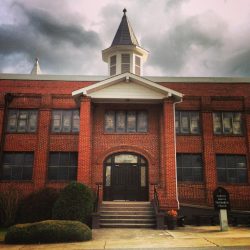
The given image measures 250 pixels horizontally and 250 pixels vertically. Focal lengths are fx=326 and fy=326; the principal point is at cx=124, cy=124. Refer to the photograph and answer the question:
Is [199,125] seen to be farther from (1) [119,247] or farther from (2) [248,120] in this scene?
(1) [119,247]

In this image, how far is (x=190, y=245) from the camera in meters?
10.2

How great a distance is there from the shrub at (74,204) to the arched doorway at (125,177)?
13.8 feet

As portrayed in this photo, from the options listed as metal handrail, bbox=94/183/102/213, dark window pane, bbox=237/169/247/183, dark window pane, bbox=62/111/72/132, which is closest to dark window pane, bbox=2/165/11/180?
dark window pane, bbox=62/111/72/132

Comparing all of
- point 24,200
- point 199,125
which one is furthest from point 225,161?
point 24,200

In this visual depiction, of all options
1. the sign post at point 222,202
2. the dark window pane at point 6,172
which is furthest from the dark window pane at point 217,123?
the dark window pane at point 6,172

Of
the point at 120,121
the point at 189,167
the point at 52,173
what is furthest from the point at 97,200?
the point at 189,167

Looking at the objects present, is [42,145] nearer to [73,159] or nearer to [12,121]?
[73,159]

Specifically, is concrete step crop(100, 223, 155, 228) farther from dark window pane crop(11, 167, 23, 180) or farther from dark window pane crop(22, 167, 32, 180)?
dark window pane crop(11, 167, 23, 180)

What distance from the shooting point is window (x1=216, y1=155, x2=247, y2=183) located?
19.9 m

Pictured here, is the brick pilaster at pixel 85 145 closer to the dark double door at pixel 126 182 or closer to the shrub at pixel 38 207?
the dark double door at pixel 126 182

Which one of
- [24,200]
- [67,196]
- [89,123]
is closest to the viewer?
[67,196]

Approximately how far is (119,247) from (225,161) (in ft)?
39.7

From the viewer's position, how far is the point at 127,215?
15906 mm

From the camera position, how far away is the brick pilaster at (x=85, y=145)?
57.0 ft
